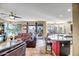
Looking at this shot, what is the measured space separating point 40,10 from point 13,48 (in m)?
0.96

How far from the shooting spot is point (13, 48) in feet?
9.73

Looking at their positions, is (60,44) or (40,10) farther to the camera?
(60,44)

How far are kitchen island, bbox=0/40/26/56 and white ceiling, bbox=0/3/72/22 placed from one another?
0.56 metres

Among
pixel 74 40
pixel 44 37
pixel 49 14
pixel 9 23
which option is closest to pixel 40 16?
pixel 49 14

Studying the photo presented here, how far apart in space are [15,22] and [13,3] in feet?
1.28

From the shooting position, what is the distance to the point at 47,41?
308 cm

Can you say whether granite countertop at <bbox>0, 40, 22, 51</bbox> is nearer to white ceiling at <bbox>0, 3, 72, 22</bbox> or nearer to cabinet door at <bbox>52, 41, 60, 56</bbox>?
white ceiling at <bbox>0, 3, 72, 22</bbox>

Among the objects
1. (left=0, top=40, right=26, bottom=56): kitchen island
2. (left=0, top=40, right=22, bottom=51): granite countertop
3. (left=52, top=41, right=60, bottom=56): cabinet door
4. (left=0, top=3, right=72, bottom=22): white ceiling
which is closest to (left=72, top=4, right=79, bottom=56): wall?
(left=0, top=3, right=72, bottom=22): white ceiling

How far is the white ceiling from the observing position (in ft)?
9.62

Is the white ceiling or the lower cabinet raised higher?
the white ceiling

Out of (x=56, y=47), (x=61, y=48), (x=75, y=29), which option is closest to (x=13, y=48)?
(x=56, y=47)

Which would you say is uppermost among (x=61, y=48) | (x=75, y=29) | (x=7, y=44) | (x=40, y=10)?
(x=40, y=10)

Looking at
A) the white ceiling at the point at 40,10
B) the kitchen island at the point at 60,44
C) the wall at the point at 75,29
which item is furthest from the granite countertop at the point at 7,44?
the wall at the point at 75,29

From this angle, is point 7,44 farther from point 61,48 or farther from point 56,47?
point 61,48
